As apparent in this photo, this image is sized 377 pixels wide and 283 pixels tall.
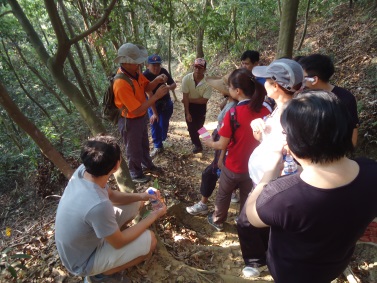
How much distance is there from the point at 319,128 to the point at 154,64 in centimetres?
403

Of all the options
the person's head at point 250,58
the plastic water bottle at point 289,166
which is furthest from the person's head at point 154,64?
the plastic water bottle at point 289,166

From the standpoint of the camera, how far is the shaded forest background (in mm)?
2900

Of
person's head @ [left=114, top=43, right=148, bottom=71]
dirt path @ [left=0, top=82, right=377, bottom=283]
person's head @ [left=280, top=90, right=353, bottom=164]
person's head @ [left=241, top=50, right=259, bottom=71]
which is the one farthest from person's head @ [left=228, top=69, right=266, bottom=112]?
person's head @ [left=241, top=50, right=259, bottom=71]

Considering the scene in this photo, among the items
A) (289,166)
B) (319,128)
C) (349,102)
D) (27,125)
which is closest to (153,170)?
(27,125)

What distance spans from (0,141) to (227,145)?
10.6 metres

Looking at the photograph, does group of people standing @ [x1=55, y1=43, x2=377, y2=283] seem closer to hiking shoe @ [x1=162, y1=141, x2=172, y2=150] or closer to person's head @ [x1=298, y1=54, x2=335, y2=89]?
person's head @ [x1=298, y1=54, x2=335, y2=89]

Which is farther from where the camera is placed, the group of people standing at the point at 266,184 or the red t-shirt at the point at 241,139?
the red t-shirt at the point at 241,139

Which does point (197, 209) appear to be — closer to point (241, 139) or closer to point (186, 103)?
point (241, 139)

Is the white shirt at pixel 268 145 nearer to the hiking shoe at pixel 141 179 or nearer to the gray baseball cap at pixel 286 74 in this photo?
the gray baseball cap at pixel 286 74

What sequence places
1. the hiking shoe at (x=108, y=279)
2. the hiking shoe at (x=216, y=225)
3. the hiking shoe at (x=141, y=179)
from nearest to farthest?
the hiking shoe at (x=108, y=279)
the hiking shoe at (x=216, y=225)
the hiking shoe at (x=141, y=179)

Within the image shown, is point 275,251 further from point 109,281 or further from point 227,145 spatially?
point 109,281

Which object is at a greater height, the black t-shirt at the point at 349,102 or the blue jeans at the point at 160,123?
the black t-shirt at the point at 349,102

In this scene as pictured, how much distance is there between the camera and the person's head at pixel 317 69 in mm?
2836

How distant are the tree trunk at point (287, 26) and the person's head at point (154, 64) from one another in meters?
2.28
